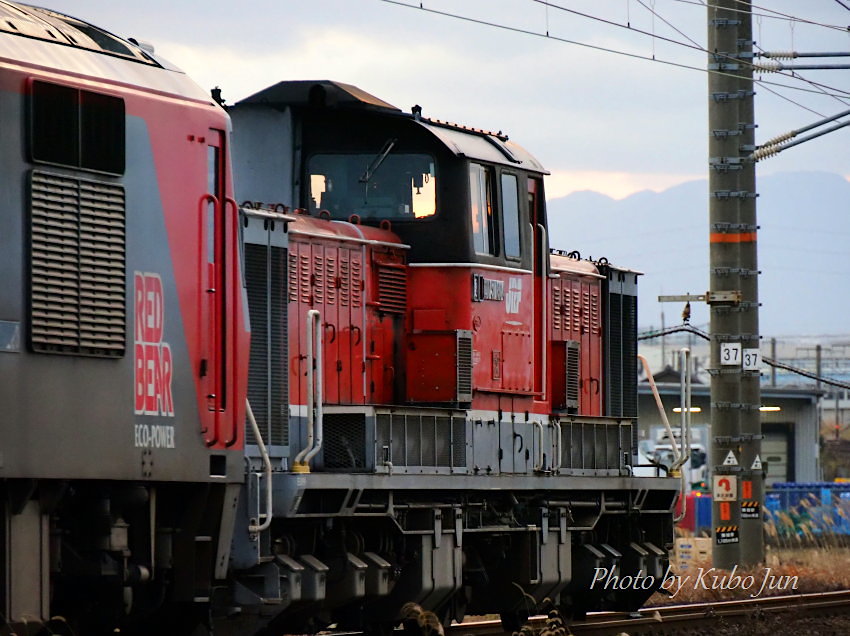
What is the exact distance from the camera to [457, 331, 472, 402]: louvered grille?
13.7 m

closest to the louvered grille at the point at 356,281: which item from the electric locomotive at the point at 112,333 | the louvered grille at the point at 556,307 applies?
Result: the electric locomotive at the point at 112,333

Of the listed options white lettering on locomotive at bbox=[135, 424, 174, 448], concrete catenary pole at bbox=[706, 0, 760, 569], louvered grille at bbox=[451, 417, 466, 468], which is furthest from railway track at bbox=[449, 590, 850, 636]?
white lettering on locomotive at bbox=[135, 424, 174, 448]

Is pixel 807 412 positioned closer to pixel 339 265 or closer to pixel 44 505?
pixel 339 265

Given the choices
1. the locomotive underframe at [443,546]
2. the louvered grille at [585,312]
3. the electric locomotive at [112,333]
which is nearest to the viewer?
the electric locomotive at [112,333]

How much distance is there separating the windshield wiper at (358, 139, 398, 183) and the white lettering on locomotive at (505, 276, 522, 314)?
5.36 feet

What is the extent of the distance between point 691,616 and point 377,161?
5.98m

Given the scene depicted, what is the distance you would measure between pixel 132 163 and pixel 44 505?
87.4 inches

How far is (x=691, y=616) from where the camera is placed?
54.0ft

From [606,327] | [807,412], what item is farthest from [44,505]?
[807,412]

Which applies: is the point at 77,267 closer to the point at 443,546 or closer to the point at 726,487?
the point at 443,546

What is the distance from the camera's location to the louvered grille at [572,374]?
15719 mm

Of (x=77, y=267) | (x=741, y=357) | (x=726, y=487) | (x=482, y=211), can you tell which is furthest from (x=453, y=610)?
(x=741, y=357)

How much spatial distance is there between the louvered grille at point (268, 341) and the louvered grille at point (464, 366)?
6.03 ft

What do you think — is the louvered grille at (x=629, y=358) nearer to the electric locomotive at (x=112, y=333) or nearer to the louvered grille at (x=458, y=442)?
the louvered grille at (x=458, y=442)
